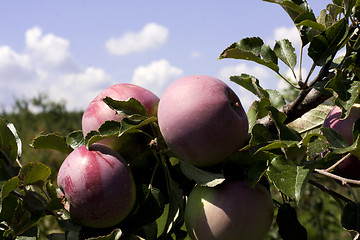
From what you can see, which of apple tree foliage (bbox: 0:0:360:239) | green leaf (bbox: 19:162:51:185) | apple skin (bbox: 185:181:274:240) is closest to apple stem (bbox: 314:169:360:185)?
apple tree foliage (bbox: 0:0:360:239)

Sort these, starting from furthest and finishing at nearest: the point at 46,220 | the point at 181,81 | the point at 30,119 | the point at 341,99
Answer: the point at 30,119, the point at 46,220, the point at 181,81, the point at 341,99

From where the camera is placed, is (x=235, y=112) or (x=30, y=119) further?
(x=30, y=119)

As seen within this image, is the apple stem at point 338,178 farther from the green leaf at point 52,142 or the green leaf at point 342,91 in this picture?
the green leaf at point 52,142

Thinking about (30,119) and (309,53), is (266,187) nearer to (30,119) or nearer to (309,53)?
(309,53)

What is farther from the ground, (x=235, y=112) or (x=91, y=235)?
(x=235, y=112)

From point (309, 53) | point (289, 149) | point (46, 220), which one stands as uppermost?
point (309, 53)

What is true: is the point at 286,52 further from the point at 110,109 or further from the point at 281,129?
the point at 110,109

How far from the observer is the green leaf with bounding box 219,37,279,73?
0.77 metres

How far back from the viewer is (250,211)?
71cm

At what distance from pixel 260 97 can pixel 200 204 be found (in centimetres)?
24

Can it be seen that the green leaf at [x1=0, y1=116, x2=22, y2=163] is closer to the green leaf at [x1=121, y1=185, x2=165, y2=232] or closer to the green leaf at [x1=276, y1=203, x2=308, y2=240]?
the green leaf at [x1=121, y1=185, x2=165, y2=232]

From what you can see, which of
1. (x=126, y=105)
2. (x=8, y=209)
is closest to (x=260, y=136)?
(x=126, y=105)

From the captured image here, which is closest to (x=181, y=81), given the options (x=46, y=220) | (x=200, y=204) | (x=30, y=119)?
(x=200, y=204)

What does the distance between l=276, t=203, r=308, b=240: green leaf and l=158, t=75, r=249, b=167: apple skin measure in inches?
6.9
